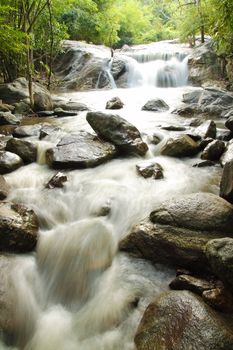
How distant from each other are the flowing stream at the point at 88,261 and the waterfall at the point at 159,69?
10.5 metres

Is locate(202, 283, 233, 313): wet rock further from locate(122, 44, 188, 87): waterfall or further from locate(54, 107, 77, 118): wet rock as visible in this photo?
locate(122, 44, 188, 87): waterfall

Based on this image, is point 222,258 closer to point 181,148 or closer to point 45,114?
point 181,148

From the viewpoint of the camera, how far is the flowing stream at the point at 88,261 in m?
2.94

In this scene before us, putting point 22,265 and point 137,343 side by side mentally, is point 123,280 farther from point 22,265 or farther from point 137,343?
Answer: point 22,265

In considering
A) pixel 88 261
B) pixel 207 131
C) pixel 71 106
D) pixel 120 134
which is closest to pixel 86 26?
pixel 71 106

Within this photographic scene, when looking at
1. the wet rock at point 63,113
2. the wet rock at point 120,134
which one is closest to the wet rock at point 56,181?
the wet rock at point 120,134

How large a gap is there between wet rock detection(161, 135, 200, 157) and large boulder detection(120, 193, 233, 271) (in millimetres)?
2306

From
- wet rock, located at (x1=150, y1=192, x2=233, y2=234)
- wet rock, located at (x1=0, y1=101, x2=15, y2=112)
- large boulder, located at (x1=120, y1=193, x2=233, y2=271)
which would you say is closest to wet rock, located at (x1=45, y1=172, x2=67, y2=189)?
large boulder, located at (x1=120, y1=193, x2=233, y2=271)

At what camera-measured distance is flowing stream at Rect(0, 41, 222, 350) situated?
9.66 ft

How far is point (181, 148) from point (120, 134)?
1164mm

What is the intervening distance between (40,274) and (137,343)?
1.41 meters

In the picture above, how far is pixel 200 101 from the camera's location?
10.8 m

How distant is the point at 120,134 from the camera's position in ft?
19.7

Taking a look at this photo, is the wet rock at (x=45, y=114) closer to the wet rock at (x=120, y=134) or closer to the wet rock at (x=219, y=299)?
the wet rock at (x=120, y=134)
